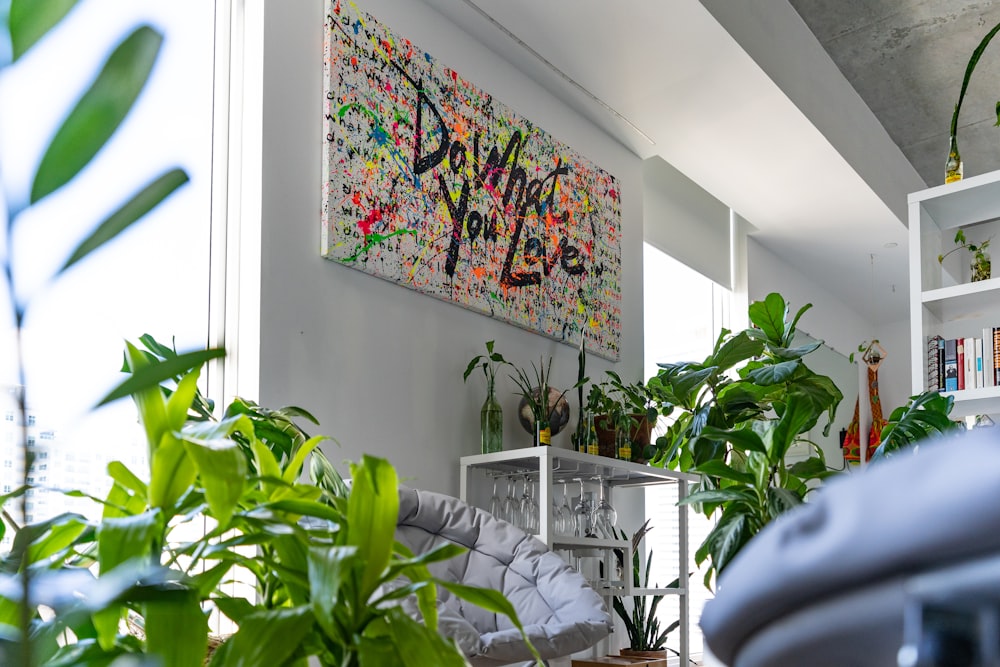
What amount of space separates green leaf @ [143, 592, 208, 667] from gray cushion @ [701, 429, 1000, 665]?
490 mm

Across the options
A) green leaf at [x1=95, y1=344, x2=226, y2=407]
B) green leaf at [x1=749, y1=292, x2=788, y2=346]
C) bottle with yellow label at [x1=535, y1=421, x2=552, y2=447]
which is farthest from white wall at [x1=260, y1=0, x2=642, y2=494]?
green leaf at [x1=95, y1=344, x2=226, y2=407]

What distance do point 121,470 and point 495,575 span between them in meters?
1.93

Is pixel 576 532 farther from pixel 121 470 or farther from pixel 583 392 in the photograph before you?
pixel 121 470

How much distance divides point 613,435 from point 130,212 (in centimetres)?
361

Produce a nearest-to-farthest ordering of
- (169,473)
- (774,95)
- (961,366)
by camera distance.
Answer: (169,473)
(961,366)
(774,95)

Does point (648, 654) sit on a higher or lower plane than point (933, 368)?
lower

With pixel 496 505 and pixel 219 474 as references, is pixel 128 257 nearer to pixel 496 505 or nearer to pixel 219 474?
pixel 496 505

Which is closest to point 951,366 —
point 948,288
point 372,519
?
point 948,288

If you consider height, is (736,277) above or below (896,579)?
above

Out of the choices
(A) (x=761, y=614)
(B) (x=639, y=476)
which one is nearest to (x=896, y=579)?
(A) (x=761, y=614)

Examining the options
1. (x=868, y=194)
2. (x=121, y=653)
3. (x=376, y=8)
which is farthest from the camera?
(x=868, y=194)

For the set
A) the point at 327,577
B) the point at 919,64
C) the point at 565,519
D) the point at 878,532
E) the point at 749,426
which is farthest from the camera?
the point at 919,64

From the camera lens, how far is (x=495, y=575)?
2834 millimetres

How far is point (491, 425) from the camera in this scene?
3.67 metres
